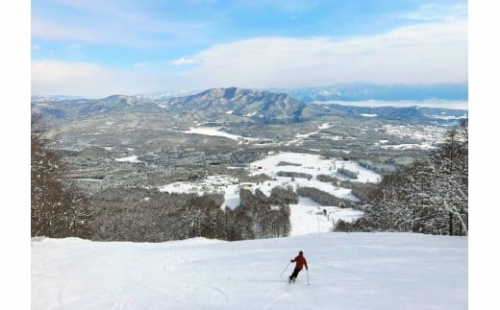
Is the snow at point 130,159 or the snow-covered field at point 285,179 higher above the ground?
the snow at point 130,159

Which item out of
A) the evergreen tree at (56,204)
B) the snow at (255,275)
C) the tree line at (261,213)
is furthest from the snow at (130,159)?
the snow at (255,275)

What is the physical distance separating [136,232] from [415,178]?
33456mm

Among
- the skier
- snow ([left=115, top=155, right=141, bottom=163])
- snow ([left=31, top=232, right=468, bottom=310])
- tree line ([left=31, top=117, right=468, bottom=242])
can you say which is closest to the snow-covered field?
tree line ([left=31, top=117, right=468, bottom=242])

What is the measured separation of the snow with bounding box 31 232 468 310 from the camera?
270 inches

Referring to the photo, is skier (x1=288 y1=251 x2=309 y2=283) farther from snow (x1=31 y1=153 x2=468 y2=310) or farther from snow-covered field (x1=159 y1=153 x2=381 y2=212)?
snow-covered field (x1=159 y1=153 x2=381 y2=212)

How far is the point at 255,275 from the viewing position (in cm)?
859

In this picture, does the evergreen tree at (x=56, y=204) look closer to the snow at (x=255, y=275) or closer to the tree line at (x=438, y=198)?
the snow at (x=255, y=275)

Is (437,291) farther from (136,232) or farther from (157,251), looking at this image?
(136,232)

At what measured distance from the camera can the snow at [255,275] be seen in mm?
6852

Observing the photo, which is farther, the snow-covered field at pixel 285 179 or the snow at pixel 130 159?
the snow at pixel 130 159

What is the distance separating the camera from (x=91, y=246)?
12.4m

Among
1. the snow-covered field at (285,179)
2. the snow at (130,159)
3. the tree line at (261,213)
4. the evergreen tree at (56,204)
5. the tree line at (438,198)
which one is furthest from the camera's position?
the snow at (130,159)

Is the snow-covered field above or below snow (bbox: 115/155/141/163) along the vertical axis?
below

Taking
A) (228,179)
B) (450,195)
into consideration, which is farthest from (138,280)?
(228,179)
